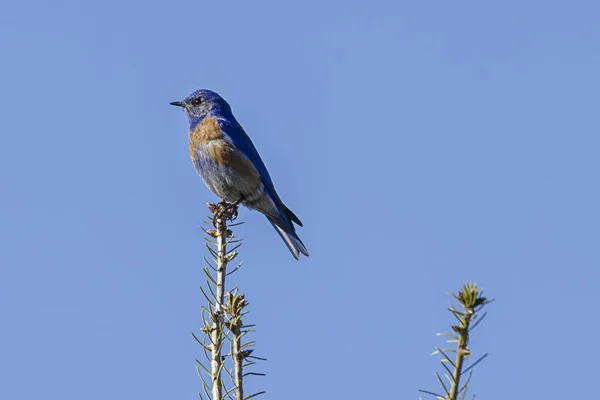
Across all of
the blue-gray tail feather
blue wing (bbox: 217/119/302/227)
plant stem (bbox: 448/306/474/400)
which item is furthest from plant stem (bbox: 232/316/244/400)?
blue wing (bbox: 217/119/302/227)

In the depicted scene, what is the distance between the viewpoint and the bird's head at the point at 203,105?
342 inches

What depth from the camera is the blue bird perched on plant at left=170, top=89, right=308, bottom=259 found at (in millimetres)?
7863

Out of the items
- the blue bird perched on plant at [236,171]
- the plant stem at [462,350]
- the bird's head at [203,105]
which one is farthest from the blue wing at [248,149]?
the plant stem at [462,350]

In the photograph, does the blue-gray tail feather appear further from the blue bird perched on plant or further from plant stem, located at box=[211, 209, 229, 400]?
plant stem, located at box=[211, 209, 229, 400]

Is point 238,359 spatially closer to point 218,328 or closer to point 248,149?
point 218,328

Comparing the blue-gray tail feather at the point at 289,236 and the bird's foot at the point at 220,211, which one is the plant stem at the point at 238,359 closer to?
the bird's foot at the point at 220,211

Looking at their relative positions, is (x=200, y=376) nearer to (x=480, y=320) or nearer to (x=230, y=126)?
(x=480, y=320)

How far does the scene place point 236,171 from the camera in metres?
7.89

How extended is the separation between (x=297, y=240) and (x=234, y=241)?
3870mm

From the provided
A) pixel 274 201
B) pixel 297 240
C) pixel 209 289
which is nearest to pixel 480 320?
pixel 209 289

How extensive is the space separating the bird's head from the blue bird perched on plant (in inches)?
9.9

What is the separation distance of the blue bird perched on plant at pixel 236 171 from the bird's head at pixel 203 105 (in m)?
0.25

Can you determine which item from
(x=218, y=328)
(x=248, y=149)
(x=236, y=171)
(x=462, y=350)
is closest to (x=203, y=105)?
(x=248, y=149)

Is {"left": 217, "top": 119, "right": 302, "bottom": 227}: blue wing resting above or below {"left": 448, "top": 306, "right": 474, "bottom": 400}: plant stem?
above
